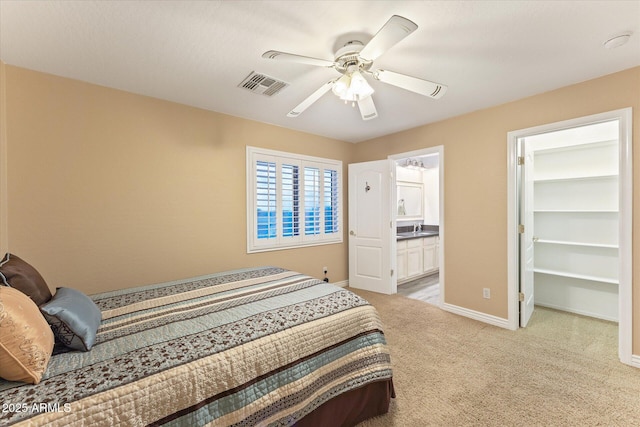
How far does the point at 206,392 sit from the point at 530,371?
97.4 inches

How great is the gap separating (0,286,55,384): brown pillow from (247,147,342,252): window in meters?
2.36

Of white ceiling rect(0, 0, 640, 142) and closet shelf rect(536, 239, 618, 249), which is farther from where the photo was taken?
closet shelf rect(536, 239, 618, 249)

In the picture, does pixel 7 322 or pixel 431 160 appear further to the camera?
pixel 431 160

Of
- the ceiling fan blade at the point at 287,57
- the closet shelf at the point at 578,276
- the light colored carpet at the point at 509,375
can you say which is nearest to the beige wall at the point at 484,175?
the light colored carpet at the point at 509,375

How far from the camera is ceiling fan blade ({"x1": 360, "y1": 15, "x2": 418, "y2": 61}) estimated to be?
127 cm

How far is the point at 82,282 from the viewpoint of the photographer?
2426mm

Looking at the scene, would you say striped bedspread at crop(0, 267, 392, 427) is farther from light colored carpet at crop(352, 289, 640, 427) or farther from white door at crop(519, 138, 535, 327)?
white door at crop(519, 138, 535, 327)

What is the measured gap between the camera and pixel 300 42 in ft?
6.08

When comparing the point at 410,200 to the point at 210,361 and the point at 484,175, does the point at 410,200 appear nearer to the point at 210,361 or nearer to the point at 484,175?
the point at 484,175

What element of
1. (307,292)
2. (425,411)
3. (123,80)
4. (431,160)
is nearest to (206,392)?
(307,292)

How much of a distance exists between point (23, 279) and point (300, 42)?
2.06 metres

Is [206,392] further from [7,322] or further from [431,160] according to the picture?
[431,160]

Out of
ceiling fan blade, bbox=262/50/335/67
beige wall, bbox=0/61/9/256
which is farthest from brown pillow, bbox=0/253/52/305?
ceiling fan blade, bbox=262/50/335/67

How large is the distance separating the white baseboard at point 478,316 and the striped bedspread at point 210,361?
2.01 metres
